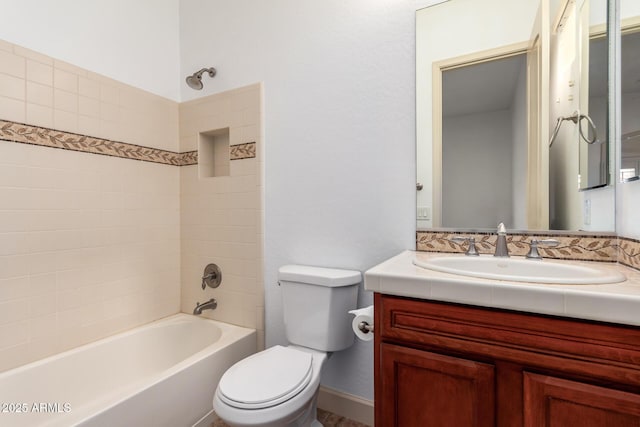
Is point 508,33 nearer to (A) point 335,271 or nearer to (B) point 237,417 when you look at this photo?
(A) point 335,271

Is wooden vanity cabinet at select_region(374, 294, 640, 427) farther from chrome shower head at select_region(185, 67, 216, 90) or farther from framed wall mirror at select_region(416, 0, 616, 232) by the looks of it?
chrome shower head at select_region(185, 67, 216, 90)

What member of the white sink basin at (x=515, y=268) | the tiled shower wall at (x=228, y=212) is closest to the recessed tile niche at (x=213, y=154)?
the tiled shower wall at (x=228, y=212)

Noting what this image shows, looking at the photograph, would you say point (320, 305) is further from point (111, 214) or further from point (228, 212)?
point (111, 214)

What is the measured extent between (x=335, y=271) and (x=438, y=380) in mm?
765

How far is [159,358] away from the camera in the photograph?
1967 millimetres

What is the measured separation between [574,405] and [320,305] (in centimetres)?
99

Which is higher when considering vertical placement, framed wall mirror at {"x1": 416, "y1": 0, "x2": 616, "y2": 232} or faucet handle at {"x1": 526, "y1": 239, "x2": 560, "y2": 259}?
framed wall mirror at {"x1": 416, "y1": 0, "x2": 616, "y2": 232}

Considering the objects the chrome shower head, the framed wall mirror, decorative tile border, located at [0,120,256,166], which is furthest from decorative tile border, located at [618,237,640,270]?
the chrome shower head

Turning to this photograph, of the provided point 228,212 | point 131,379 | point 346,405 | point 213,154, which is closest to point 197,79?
point 213,154

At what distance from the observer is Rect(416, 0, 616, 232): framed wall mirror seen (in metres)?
1.21

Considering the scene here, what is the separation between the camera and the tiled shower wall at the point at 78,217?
1.48 meters

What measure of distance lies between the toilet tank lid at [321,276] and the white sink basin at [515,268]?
0.44 meters

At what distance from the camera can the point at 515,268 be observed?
1174 mm

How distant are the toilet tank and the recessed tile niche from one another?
1.02 metres
